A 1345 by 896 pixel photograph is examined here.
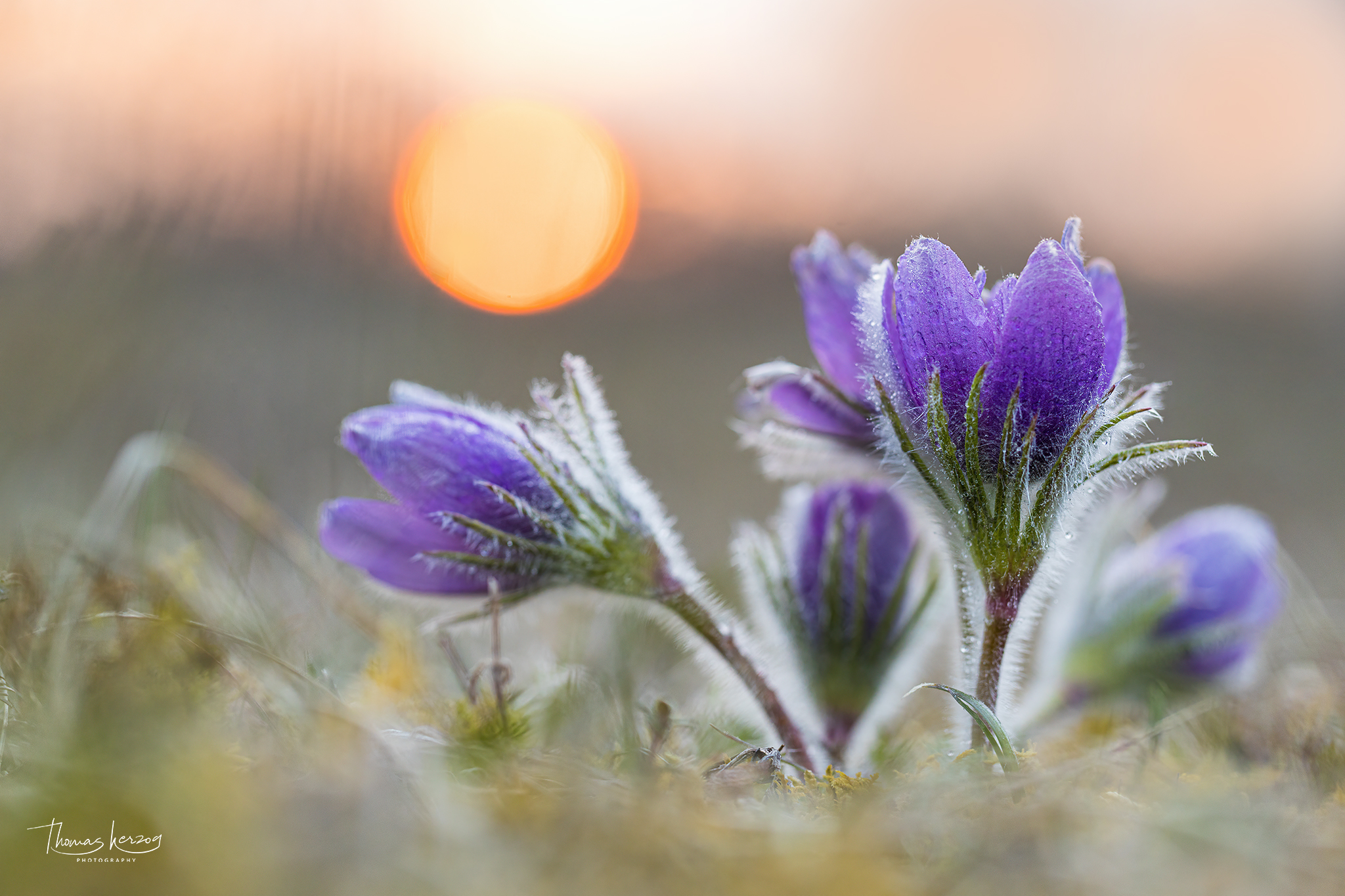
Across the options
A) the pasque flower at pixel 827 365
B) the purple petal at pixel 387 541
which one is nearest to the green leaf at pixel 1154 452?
the pasque flower at pixel 827 365

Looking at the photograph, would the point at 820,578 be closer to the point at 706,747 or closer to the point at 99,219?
the point at 706,747

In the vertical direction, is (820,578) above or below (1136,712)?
Answer: above

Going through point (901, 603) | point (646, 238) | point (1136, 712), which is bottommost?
point (1136, 712)

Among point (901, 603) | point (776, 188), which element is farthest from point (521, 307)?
point (776, 188)

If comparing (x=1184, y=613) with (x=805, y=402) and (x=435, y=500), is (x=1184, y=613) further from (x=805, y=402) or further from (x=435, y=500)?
(x=435, y=500)

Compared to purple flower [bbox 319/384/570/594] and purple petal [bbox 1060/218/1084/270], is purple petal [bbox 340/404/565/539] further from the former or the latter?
purple petal [bbox 1060/218/1084/270]

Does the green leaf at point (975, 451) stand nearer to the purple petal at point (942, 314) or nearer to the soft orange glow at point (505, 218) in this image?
the purple petal at point (942, 314)

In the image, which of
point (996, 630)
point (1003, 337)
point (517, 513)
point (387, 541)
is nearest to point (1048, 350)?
point (1003, 337)
